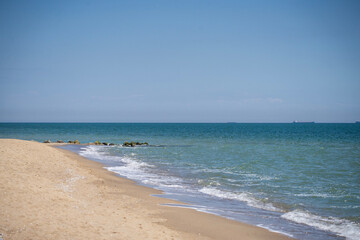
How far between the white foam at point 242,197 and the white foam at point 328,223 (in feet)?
3.20

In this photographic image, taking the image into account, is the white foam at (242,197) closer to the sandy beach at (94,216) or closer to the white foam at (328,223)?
the white foam at (328,223)

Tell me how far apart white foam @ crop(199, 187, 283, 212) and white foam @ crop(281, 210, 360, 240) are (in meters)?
0.97

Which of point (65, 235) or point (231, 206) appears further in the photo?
point (231, 206)

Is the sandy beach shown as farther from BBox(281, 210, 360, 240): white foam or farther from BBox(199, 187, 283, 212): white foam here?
BBox(199, 187, 283, 212): white foam

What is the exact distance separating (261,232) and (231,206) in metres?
3.26

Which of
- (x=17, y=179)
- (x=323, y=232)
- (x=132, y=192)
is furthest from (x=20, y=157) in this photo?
(x=323, y=232)

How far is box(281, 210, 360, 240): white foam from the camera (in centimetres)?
954

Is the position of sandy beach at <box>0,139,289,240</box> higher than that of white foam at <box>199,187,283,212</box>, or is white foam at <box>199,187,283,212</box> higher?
sandy beach at <box>0,139,289,240</box>

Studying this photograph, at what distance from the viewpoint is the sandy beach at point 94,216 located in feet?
24.7

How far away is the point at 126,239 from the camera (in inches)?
289

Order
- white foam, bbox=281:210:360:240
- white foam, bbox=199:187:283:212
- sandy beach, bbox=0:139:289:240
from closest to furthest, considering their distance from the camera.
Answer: sandy beach, bbox=0:139:289:240 < white foam, bbox=281:210:360:240 < white foam, bbox=199:187:283:212

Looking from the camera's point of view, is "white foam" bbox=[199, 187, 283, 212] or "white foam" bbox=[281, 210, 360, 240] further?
"white foam" bbox=[199, 187, 283, 212]

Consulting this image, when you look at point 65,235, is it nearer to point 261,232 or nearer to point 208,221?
point 208,221

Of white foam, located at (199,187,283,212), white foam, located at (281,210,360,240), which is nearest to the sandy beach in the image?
white foam, located at (281,210,360,240)
